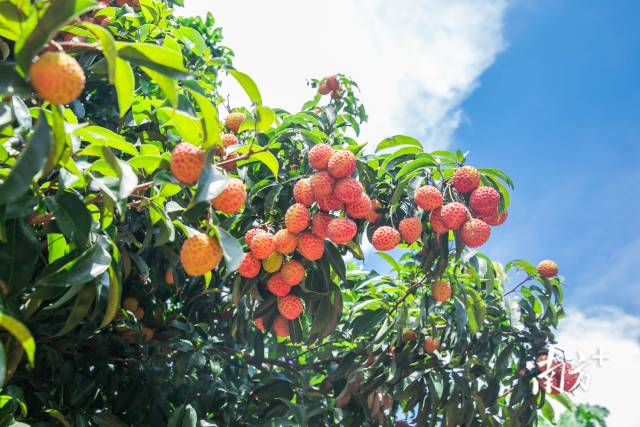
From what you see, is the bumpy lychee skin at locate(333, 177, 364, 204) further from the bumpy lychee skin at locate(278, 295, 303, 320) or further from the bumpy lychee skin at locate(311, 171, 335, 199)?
the bumpy lychee skin at locate(278, 295, 303, 320)

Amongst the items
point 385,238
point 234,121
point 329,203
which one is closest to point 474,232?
point 385,238

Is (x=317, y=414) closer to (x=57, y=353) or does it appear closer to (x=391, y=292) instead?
(x=391, y=292)

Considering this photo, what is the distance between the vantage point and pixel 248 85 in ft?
6.17

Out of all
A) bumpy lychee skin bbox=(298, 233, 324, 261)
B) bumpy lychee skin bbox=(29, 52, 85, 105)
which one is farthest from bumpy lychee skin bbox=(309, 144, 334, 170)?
bumpy lychee skin bbox=(29, 52, 85, 105)

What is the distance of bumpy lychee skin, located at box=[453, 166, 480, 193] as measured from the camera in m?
2.74

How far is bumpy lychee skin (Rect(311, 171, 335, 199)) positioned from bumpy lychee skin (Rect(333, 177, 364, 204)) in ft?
0.10

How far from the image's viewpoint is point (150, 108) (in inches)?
134

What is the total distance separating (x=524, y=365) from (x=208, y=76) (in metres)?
2.80

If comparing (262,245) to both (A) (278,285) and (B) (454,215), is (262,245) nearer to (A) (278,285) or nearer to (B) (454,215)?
(A) (278,285)

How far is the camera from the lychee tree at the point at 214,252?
164 centimetres

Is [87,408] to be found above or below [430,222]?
below

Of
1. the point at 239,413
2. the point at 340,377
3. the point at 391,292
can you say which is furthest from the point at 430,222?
the point at 239,413

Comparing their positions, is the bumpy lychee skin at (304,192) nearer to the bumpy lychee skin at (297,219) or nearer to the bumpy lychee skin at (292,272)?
the bumpy lychee skin at (297,219)

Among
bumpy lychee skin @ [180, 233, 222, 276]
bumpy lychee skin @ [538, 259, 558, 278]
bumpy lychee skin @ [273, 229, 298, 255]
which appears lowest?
bumpy lychee skin @ [180, 233, 222, 276]
